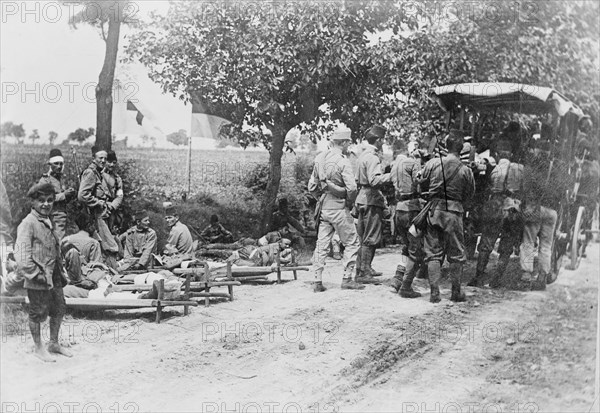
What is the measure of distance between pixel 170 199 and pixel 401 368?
2126 millimetres

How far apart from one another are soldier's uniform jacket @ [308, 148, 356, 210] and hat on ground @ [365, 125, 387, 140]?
0.29 m


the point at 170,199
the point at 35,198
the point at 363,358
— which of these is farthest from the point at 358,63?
the point at 35,198

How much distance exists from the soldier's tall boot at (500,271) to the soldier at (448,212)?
0.33 m

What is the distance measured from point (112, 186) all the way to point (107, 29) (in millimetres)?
1142

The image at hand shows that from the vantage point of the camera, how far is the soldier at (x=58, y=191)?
4.57m

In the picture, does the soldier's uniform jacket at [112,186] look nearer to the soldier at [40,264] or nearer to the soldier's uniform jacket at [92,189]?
the soldier's uniform jacket at [92,189]

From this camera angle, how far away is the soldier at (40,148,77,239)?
4574 mm

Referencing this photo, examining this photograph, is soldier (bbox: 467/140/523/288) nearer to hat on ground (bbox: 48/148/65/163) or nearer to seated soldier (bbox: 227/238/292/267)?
seated soldier (bbox: 227/238/292/267)

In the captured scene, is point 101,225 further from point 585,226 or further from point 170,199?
point 585,226

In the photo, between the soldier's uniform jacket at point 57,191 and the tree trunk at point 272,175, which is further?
the tree trunk at point 272,175

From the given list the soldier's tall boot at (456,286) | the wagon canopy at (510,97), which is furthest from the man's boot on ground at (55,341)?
the wagon canopy at (510,97)

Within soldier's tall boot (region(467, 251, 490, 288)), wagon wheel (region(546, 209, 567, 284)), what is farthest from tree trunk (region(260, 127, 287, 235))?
wagon wheel (region(546, 209, 567, 284))

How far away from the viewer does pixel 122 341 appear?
15.4 ft

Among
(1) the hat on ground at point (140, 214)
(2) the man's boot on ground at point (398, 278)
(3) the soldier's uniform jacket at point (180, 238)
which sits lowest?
(2) the man's boot on ground at point (398, 278)
